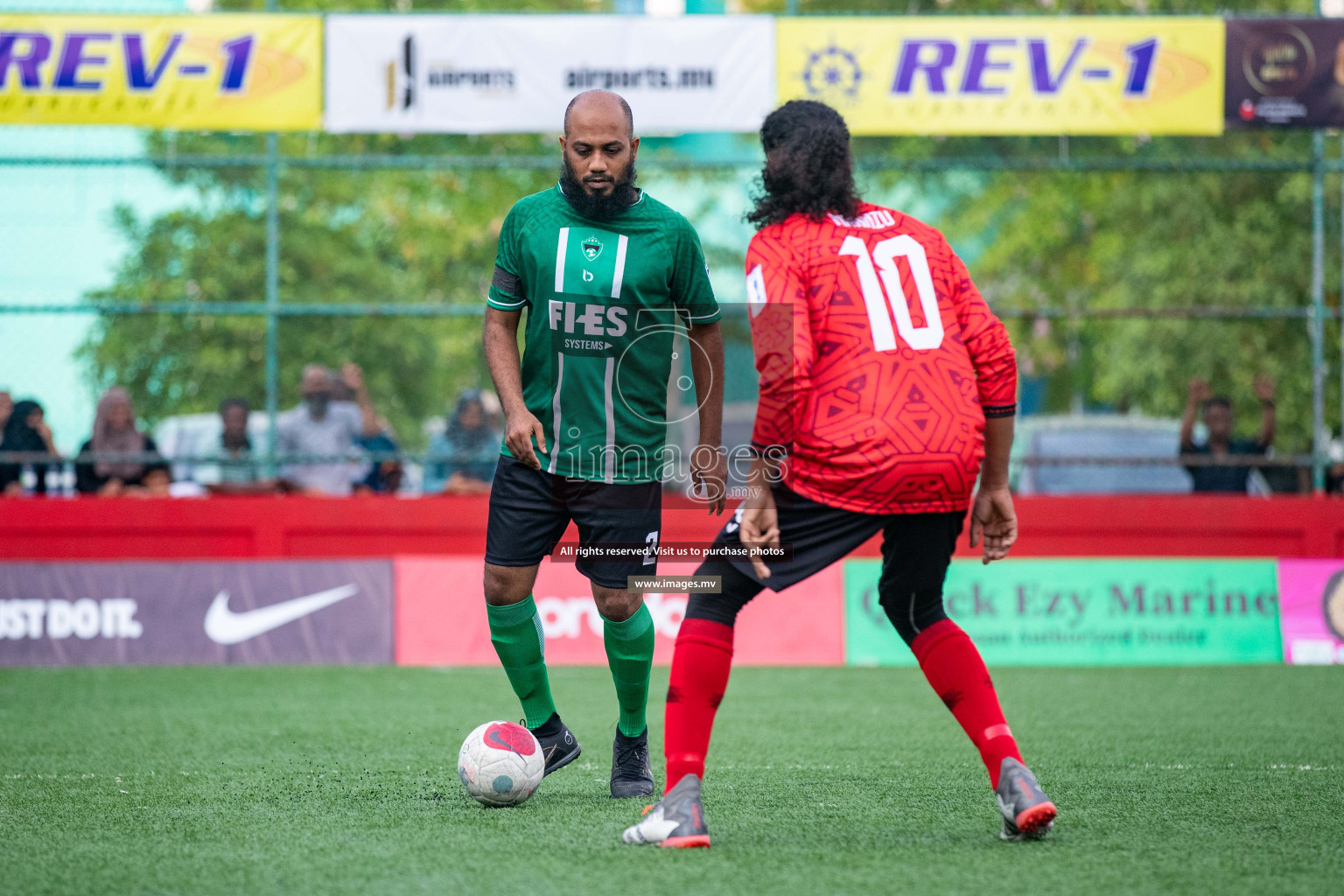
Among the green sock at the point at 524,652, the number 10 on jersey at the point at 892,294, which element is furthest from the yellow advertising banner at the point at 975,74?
the number 10 on jersey at the point at 892,294

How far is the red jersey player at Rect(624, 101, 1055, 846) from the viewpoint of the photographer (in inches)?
140

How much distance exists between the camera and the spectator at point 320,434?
425 inches

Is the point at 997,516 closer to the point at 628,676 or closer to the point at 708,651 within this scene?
the point at 708,651

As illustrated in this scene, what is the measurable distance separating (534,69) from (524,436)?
6548 mm

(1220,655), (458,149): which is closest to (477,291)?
(458,149)

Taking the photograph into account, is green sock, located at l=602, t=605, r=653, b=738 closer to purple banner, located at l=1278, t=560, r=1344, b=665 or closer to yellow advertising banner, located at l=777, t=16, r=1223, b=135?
yellow advertising banner, located at l=777, t=16, r=1223, b=135

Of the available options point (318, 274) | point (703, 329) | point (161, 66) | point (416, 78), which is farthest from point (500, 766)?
point (318, 274)

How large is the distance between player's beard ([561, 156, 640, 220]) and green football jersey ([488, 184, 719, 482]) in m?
0.03

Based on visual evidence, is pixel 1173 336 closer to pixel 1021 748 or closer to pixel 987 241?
pixel 987 241

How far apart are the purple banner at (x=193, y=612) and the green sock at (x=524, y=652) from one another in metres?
5.25

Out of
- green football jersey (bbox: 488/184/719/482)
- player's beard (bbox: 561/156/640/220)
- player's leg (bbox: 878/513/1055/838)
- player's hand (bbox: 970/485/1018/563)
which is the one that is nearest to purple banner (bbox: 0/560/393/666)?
green football jersey (bbox: 488/184/719/482)

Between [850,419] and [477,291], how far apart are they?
18.5 meters

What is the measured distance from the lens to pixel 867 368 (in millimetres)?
3580

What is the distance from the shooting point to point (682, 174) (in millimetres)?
11422
